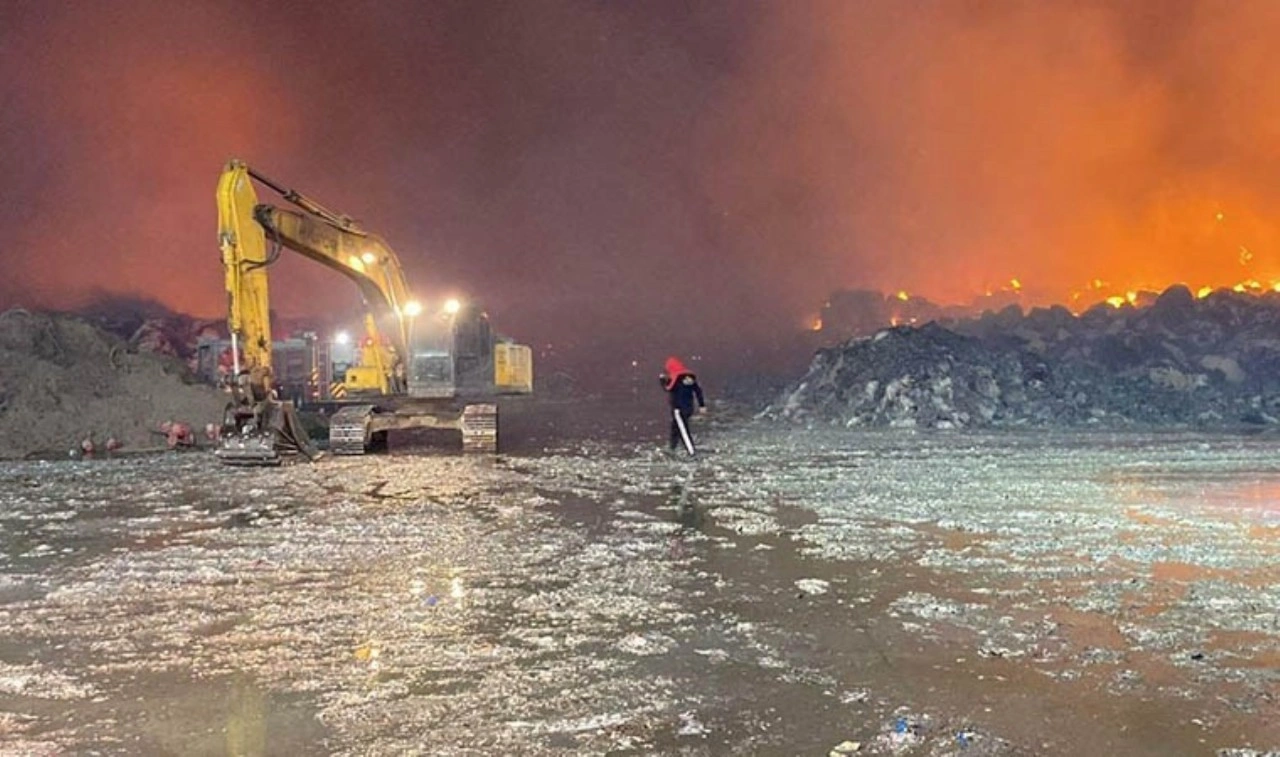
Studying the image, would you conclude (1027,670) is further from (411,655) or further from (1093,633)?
(411,655)

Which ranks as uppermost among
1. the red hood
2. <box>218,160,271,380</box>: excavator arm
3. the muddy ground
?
<box>218,160,271,380</box>: excavator arm

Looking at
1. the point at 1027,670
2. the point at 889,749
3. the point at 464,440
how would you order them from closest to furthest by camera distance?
the point at 889,749
the point at 1027,670
the point at 464,440

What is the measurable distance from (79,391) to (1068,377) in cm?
2389

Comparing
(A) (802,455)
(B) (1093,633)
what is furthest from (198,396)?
(B) (1093,633)

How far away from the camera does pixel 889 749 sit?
4199 millimetres

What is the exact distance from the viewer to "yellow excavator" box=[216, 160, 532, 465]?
14.8m

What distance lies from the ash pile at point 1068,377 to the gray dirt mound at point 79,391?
1473 centimetres

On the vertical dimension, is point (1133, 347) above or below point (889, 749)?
above

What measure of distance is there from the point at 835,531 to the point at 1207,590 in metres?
3.25

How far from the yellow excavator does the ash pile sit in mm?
8785

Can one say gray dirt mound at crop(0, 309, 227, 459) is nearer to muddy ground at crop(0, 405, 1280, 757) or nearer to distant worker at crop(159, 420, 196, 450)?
distant worker at crop(159, 420, 196, 450)

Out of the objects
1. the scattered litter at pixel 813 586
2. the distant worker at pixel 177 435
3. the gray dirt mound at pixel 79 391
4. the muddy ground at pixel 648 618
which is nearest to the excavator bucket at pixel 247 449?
the muddy ground at pixel 648 618

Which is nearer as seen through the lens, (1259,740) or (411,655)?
(1259,740)

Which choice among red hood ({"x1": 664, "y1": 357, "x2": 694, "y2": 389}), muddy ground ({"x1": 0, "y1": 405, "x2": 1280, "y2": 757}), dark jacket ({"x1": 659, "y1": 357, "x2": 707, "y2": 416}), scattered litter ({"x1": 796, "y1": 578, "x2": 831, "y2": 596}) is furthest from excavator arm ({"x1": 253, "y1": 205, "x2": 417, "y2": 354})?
scattered litter ({"x1": 796, "y1": 578, "x2": 831, "y2": 596})
